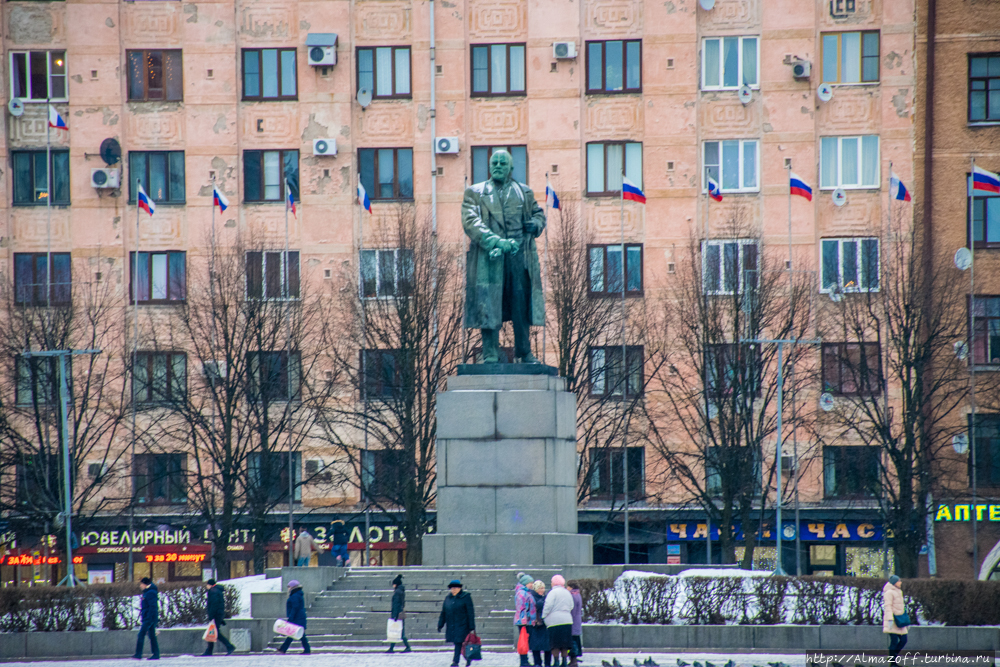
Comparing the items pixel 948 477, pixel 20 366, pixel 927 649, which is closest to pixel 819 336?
pixel 948 477

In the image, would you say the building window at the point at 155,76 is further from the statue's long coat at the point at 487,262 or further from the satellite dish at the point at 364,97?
the statue's long coat at the point at 487,262

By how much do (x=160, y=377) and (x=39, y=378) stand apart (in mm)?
3676

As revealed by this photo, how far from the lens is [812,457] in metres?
44.7

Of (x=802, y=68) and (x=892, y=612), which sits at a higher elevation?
(x=802, y=68)

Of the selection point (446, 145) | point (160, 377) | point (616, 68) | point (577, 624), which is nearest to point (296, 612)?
point (577, 624)

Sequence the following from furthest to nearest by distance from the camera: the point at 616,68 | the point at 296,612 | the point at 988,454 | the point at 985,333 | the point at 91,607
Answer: the point at 616,68, the point at 985,333, the point at 988,454, the point at 91,607, the point at 296,612

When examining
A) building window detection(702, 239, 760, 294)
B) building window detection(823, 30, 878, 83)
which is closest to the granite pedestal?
building window detection(702, 239, 760, 294)

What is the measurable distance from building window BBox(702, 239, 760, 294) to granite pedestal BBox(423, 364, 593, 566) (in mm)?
20083

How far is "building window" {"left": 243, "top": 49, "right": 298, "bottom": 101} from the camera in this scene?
5016cm

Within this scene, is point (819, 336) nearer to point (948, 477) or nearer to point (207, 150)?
point (948, 477)

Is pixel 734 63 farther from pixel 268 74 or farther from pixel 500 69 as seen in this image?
pixel 268 74

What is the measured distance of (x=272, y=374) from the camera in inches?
1747

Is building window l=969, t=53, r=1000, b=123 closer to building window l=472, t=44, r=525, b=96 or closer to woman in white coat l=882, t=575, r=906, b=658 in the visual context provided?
building window l=472, t=44, r=525, b=96

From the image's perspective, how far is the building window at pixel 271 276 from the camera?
4553 cm
